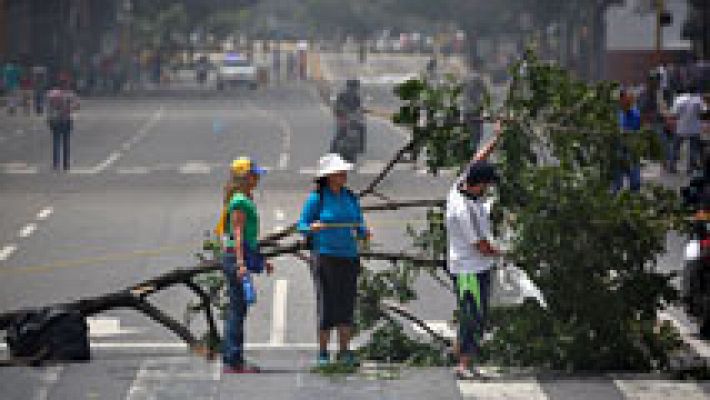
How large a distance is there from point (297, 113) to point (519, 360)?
5857 centimetres

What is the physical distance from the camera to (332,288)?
15312 mm

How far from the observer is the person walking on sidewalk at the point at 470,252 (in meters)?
14.8

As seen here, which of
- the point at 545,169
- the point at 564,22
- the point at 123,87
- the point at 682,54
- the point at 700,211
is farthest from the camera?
the point at 564,22

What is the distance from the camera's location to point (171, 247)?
26547 mm

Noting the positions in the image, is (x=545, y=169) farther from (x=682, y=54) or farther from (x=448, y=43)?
(x=448, y=43)

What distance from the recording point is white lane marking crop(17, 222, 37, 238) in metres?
28.4

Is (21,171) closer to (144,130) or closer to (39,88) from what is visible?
(144,130)

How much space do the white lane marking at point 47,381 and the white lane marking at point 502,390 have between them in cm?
282

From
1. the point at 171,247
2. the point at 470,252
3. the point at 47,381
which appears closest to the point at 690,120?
the point at 171,247

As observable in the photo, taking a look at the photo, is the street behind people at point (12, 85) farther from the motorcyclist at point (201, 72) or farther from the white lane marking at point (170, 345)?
the white lane marking at point (170, 345)

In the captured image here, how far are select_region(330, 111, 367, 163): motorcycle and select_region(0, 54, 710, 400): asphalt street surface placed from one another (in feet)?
1.67

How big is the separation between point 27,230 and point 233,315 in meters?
14.3

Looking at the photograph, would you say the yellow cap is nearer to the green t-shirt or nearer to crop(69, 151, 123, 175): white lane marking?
the green t-shirt

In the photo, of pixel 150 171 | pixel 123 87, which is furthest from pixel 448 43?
pixel 150 171
